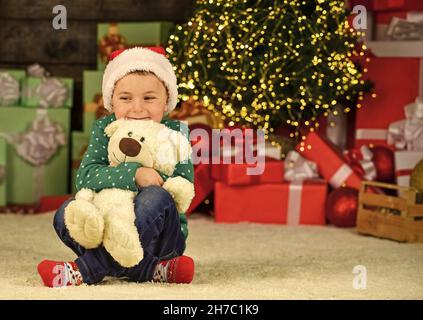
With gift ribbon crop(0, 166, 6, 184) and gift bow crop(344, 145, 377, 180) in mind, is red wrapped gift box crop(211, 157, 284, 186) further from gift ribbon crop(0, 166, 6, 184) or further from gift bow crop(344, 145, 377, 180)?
gift ribbon crop(0, 166, 6, 184)

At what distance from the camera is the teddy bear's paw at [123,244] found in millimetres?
2385

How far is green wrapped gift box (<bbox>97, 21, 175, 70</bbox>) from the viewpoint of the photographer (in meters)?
4.32

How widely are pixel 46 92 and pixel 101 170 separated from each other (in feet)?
6.20

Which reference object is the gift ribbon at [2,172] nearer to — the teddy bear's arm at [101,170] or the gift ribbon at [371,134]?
the gift ribbon at [371,134]

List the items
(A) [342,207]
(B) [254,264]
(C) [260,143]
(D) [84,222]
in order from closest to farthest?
(D) [84,222] → (B) [254,264] → (A) [342,207] → (C) [260,143]

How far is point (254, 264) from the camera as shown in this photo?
9.80 feet

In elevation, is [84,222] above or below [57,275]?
above

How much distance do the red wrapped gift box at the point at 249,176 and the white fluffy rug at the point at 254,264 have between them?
0.18 meters

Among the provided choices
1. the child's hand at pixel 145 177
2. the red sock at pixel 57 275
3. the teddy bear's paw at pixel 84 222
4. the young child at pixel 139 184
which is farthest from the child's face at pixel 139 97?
the red sock at pixel 57 275

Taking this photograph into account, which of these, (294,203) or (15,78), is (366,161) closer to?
(294,203)

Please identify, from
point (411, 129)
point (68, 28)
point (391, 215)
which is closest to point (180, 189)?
point (391, 215)
